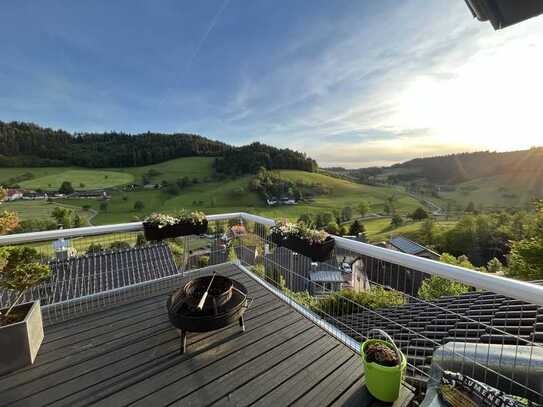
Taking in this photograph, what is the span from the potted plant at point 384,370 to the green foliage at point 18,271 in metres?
2.85

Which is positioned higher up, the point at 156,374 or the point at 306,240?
the point at 306,240

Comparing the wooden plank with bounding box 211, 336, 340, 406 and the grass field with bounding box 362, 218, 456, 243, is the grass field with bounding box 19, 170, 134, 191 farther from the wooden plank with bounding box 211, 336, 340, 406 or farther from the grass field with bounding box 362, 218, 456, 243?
the wooden plank with bounding box 211, 336, 340, 406

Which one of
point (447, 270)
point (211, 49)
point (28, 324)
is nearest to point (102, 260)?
point (28, 324)

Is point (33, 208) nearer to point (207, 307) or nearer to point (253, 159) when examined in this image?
point (253, 159)

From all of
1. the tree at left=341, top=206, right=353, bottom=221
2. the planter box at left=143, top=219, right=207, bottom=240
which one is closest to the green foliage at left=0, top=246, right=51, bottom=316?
the planter box at left=143, top=219, right=207, bottom=240

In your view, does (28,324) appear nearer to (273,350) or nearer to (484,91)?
(273,350)

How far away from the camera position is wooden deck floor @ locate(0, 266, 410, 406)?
169 centimetres

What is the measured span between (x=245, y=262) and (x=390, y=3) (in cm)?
531

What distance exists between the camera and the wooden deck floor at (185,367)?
1686 millimetres

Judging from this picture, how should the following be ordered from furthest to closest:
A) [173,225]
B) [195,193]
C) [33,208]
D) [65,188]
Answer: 1. [195,193]
2. [65,188]
3. [33,208]
4. [173,225]

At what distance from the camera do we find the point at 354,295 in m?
5.34

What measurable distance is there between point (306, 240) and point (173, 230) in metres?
1.82

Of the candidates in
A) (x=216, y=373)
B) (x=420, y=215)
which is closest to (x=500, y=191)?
(x=420, y=215)

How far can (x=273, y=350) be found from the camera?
7.02 feet
